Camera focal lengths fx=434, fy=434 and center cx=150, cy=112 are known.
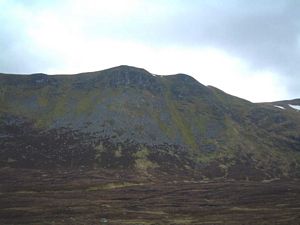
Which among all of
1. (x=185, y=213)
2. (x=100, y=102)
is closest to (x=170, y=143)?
(x=100, y=102)

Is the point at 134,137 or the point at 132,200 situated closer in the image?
the point at 132,200

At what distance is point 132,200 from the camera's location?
93.5 meters

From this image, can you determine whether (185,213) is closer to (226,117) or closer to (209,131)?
(209,131)

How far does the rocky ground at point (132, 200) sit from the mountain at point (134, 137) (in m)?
12.6

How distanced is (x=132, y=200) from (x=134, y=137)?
68.8m

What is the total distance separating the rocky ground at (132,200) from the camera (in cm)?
6638

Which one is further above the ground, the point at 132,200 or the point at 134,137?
the point at 134,137

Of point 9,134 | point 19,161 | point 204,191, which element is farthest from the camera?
point 9,134

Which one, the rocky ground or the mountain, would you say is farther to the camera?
the mountain

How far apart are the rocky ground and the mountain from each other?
41.3 feet

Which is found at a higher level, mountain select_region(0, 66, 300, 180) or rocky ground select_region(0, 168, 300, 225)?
mountain select_region(0, 66, 300, 180)

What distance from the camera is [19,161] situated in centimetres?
14050

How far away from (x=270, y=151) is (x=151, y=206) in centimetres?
10059

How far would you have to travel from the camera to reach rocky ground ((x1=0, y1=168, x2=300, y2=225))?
6638 centimetres
